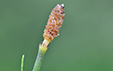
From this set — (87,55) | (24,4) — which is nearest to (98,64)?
(87,55)

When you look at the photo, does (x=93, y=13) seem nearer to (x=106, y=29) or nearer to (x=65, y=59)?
(x=106, y=29)

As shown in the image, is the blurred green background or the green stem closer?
the green stem

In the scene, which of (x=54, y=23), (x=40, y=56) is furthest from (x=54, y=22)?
(x=40, y=56)

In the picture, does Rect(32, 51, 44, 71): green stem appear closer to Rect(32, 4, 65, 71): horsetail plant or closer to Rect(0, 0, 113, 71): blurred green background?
Rect(32, 4, 65, 71): horsetail plant

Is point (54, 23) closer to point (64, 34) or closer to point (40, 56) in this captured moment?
point (40, 56)

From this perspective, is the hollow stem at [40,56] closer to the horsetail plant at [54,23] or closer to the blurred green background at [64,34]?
the horsetail plant at [54,23]

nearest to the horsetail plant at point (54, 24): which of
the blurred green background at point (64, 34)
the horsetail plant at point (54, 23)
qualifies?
the horsetail plant at point (54, 23)

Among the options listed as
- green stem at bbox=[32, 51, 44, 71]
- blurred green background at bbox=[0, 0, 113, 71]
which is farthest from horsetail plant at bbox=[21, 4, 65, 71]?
blurred green background at bbox=[0, 0, 113, 71]

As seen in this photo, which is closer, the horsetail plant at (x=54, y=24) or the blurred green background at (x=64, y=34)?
the horsetail plant at (x=54, y=24)
